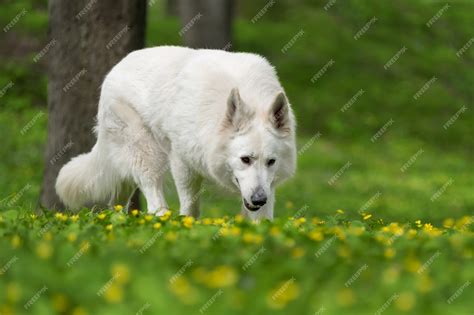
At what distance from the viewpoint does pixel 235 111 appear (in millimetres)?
7512

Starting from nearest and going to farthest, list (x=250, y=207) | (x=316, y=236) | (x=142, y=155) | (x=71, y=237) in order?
(x=71, y=237) → (x=316, y=236) → (x=250, y=207) → (x=142, y=155)

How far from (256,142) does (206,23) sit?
9.56 metres

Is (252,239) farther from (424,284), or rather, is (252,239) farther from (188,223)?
(424,284)

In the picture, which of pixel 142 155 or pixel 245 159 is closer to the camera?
pixel 245 159

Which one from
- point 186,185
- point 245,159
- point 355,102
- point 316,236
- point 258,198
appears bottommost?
point 355,102

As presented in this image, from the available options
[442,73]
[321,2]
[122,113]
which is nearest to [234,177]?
[122,113]

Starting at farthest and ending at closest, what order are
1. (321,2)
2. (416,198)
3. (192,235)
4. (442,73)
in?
(321,2) → (442,73) → (416,198) → (192,235)

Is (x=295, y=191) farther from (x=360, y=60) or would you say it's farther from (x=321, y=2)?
(x=321, y=2)

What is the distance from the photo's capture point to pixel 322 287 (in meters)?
4.80

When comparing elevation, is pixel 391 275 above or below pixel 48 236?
above

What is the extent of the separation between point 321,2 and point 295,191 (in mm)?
13716

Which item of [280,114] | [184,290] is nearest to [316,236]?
[184,290]

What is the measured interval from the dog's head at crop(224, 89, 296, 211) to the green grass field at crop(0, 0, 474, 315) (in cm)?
42

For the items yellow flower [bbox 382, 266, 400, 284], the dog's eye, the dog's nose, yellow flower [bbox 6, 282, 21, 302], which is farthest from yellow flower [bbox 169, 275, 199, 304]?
the dog's eye
